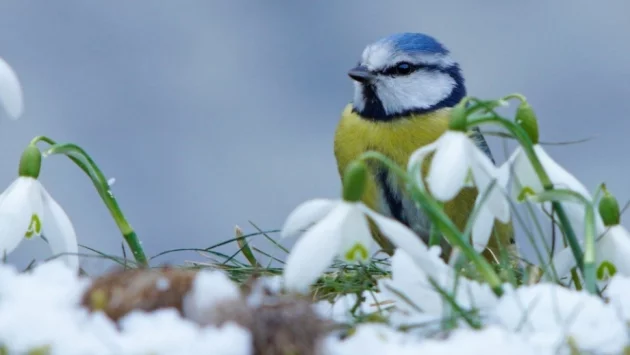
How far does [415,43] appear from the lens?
13.2 ft

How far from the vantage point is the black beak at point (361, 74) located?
3.96 m

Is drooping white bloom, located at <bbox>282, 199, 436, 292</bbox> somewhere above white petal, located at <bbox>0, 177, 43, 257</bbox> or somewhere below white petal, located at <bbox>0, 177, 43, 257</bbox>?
above

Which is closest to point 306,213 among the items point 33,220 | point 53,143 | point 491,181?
point 491,181

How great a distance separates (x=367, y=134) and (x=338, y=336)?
6.65ft

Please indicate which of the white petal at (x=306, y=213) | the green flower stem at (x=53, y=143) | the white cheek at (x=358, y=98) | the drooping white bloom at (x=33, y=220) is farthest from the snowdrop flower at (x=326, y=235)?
the white cheek at (x=358, y=98)

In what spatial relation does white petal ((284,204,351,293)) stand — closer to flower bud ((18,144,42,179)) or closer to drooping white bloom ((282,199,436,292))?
drooping white bloom ((282,199,436,292))

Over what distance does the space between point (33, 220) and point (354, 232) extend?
885 mm

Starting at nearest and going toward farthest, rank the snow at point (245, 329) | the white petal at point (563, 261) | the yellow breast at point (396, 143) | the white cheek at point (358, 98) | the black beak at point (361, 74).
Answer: the snow at point (245, 329), the white petal at point (563, 261), the yellow breast at point (396, 143), the black beak at point (361, 74), the white cheek at point (358, 98)

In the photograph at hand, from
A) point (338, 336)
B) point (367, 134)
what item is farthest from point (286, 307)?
point (367, 134)

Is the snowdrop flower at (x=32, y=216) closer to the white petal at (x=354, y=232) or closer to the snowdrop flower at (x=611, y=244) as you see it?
the white petal at (x=354, y=232)

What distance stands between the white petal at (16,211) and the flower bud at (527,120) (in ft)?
3.46

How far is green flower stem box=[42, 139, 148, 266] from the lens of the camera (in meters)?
2.54

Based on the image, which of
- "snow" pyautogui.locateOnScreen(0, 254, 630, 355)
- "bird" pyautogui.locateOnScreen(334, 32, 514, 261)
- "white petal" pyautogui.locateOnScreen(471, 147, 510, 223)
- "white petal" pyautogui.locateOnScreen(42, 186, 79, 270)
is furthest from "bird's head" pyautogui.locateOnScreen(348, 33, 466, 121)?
"snow" pyautogui.locateOnScreen(0, 254, 630, 355)

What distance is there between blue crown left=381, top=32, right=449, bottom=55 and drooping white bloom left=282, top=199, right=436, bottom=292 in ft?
6.93
